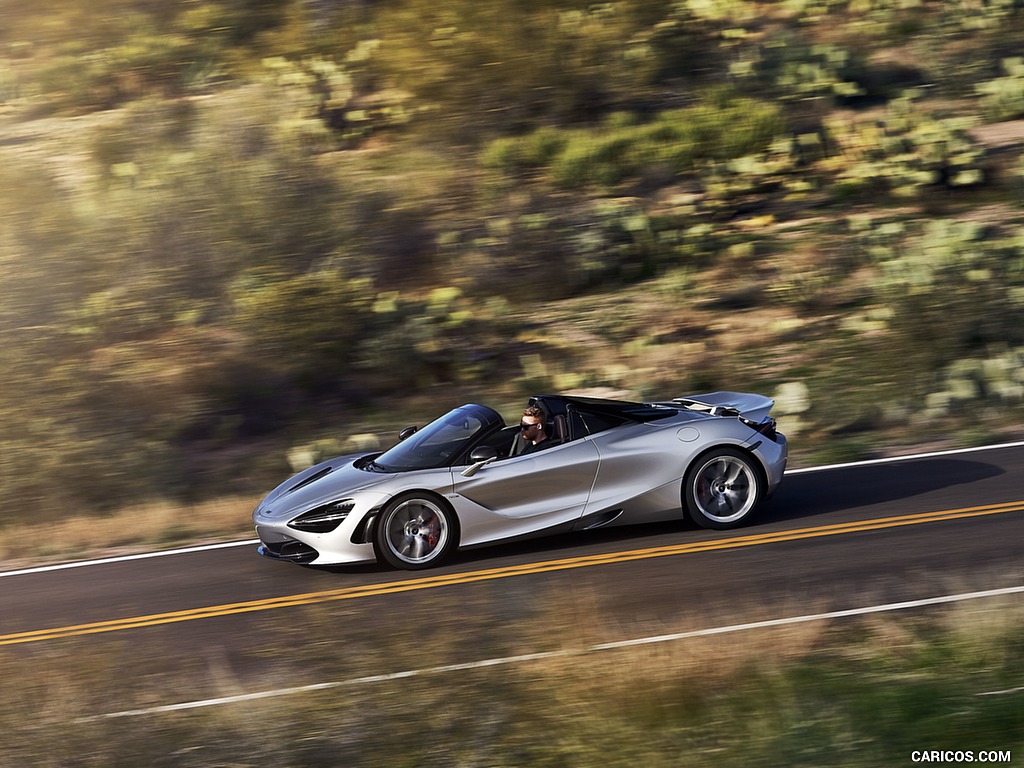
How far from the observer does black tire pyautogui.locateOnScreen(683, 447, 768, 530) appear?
9.68m

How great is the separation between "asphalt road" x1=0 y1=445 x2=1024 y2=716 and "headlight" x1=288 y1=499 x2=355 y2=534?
482mm

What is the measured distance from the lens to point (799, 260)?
2281 centimetres

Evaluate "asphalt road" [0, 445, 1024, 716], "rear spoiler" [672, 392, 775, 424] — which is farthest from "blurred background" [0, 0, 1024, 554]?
"asphalt road" [0, 445, 1024, 716]

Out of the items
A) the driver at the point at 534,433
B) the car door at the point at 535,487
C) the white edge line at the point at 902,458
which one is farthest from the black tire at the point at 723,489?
the white edge line at the point at 902,458

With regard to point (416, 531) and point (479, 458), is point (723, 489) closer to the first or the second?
point (479, 458)

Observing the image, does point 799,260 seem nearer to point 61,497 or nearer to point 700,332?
point 700,332

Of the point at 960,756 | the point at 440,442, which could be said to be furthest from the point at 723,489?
the point at 960,756

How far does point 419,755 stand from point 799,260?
60.6 ft

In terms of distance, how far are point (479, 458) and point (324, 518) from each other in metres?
1.29

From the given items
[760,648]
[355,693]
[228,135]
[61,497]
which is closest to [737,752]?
[760,648]

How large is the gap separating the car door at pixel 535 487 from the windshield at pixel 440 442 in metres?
0.29

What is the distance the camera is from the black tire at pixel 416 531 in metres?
9.10

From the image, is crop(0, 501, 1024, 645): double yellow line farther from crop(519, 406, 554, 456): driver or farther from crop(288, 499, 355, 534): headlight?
crop(519, 406, 554, 456): driver

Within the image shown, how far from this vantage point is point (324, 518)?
9055mm
